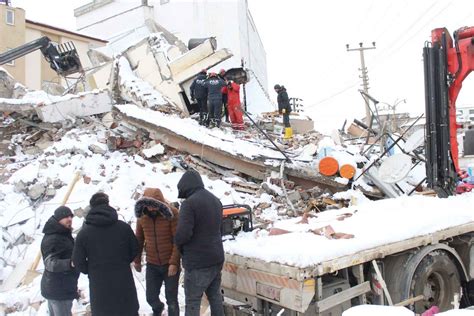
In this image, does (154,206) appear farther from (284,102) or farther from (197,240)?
(284,102)

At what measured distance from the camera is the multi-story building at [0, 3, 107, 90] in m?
30.4

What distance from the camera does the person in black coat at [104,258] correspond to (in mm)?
3867

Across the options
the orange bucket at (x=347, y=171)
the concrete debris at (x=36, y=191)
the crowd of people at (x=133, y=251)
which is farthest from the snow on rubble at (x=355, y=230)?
the concrete debris at (x=36, y=191)

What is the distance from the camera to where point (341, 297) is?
3924 mm

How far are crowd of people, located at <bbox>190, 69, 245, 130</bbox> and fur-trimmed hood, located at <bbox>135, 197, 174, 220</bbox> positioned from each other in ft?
24.4

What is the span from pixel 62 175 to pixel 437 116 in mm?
6925

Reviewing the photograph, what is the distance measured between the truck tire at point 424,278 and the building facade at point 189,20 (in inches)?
987

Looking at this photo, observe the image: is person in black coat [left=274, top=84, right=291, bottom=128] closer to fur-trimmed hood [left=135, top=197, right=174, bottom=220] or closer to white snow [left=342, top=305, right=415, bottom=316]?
fur-trimmed hood [left=135, top=197, right=174, bottom=220]

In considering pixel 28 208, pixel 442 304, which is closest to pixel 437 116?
pixel 442 304

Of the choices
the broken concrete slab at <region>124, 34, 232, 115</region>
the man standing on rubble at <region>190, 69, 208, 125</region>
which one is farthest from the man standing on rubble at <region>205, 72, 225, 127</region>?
the broken concrete slab at <region>124, 34, 232, 115</region>

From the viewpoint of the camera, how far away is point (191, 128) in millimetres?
10523

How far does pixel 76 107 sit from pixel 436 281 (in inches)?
394

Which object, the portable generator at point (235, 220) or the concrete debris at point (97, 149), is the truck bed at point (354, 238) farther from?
the concrete debris at point (97, 149)

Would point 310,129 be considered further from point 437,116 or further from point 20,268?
point 20,268
